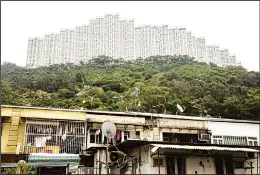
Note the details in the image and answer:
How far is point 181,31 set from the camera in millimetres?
58688

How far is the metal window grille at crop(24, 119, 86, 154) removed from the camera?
13094 millimetres

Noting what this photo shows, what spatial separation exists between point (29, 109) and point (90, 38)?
43204 mm

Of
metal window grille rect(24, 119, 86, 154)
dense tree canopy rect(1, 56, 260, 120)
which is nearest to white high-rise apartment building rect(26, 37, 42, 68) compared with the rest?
dense tree canopy rect(1, 56, 260, 120)

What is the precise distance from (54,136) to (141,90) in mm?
14609

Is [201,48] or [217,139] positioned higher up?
[201,48]

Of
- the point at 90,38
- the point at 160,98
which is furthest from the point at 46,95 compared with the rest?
the point at 90,38

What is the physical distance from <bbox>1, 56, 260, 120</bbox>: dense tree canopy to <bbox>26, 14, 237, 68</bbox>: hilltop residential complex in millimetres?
17241

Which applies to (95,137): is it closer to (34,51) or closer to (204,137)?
(204,137)

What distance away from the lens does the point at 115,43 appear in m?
54.5

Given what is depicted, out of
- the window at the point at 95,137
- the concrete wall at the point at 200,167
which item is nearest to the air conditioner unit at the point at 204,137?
the concrete wall at the point at 200,167

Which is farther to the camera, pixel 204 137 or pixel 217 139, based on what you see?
pixel 217 139

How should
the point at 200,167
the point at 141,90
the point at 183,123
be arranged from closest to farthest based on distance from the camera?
the point at 200,167 < the point at 183,123 < the point at 141,90

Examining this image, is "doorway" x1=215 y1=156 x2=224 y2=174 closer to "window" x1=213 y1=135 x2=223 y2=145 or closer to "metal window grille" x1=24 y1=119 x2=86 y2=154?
"window" x1=213 y1=135 x2=223 y2=145

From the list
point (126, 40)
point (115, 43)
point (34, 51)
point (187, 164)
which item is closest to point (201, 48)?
point (126, 40)
